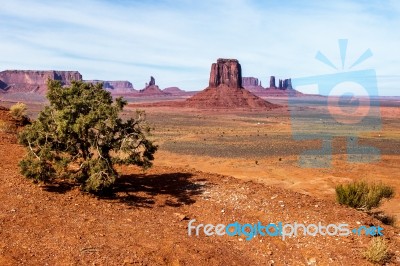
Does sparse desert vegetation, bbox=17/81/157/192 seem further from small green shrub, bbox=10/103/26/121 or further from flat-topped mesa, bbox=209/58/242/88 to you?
flat-topped mesa, bbox=209/58/242/88

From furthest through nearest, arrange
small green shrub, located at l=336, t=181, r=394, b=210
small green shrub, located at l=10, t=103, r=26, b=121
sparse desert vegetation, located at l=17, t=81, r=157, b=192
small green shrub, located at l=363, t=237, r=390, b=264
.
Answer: small green shrub, located at l=10, t=103, r=26, b=121 < small green shrub, located at l=336, t=181, r=394, b=210 < sparse desert vegetation, located at l=17, t=81, r=157, b=192 < small green shrub, located at l=363, t=237, r=390, b=264

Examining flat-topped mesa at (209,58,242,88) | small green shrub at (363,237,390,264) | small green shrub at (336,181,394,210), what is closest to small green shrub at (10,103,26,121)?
small green shrub at (336,181,394,210)

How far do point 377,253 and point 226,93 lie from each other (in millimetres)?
143626

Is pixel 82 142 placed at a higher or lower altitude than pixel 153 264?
higher

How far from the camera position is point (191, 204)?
13.2 metres

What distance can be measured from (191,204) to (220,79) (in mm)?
153904

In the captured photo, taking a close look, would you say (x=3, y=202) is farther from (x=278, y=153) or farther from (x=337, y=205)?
(x=278, y=153)

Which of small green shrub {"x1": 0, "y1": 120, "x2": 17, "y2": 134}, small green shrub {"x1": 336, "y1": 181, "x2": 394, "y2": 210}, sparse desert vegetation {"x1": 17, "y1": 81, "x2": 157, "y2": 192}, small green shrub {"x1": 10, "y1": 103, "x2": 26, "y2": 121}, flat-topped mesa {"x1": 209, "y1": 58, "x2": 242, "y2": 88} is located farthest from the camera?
flat-topped mesa {"x1": 209, "y1": 58, "x2": 242, "y2": 88}

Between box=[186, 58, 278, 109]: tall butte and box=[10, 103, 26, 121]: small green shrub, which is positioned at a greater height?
box=[186, 58, 278, 109]: tall butte

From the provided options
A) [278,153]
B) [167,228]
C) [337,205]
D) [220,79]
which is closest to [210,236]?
[167,228]

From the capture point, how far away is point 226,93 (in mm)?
151500

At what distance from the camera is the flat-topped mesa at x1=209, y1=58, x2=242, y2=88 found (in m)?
163

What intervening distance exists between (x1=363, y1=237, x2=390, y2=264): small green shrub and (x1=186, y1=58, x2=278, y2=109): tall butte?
122 metres

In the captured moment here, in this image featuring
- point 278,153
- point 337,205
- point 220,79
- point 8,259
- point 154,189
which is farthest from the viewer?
point 220,79
